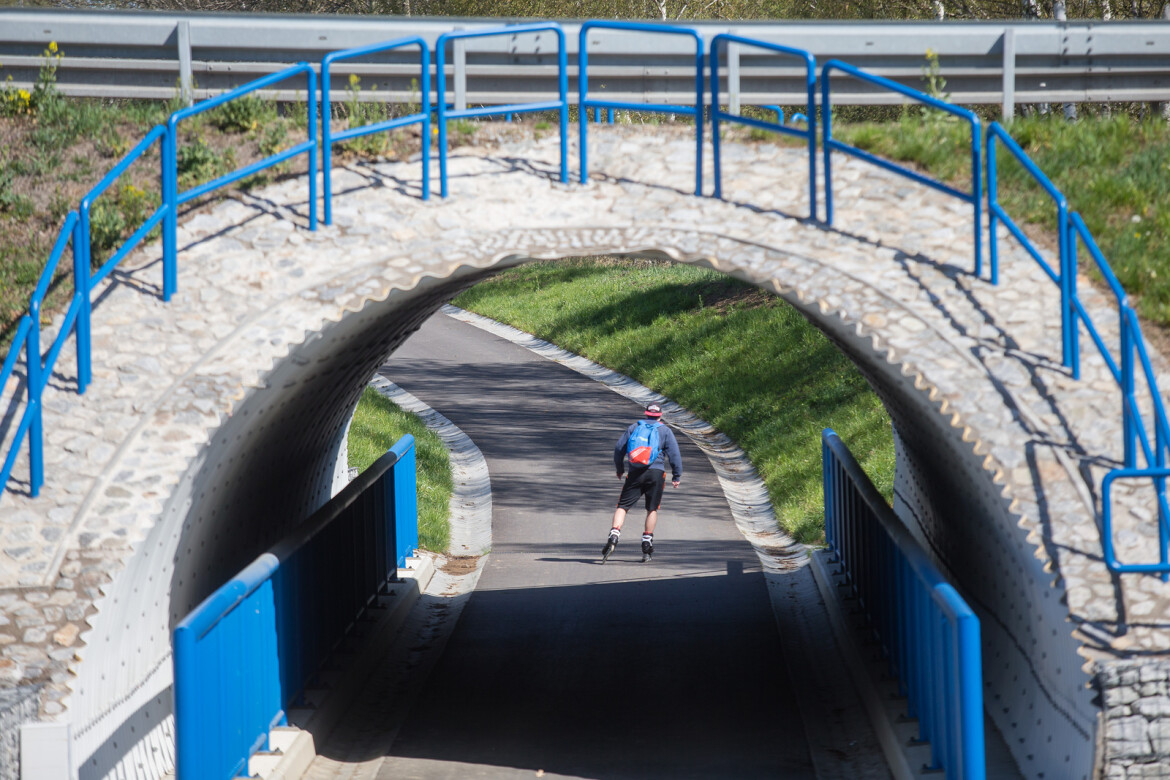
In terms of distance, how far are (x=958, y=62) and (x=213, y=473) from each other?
7377mm

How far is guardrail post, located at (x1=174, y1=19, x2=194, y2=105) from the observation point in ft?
31.7

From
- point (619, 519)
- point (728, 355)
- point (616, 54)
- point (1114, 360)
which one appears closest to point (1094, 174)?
point (1114, 360)

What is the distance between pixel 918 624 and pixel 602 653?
416 cm

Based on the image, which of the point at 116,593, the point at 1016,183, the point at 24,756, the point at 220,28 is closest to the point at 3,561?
the point at 116,593

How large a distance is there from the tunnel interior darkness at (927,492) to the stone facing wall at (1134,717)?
108mm

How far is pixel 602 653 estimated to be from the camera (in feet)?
36.7

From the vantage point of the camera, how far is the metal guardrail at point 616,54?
392 inches

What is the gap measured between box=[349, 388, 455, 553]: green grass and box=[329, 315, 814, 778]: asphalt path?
2.83ft

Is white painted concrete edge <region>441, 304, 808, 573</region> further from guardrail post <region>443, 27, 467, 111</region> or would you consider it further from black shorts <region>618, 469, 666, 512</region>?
guardrail post <region>443, 27, 467, 111</region>

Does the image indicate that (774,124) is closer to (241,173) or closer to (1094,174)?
(1094,174)

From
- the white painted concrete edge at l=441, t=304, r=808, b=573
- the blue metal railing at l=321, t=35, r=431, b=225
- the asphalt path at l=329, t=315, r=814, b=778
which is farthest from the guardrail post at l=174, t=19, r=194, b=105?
the white painted concrete edge at l=441, t=304, r=808, b=573

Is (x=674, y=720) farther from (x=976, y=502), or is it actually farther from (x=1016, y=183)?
(x=1016, y=183)

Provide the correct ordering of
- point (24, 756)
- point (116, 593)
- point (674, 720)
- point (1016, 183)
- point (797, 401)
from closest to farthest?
point (24, 756) → point (116, 593) → point (1016, 183) → point (674, 720) → point (797, 401)

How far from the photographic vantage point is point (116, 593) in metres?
6.96
